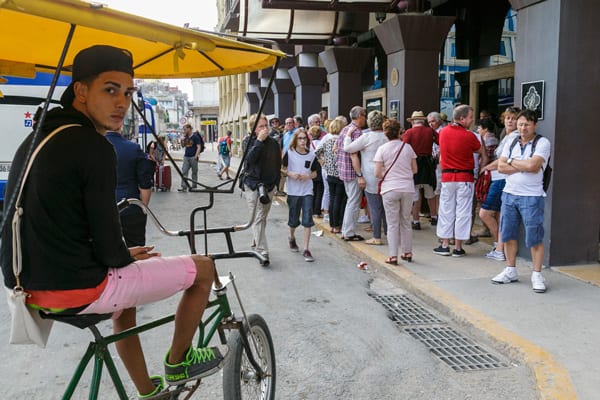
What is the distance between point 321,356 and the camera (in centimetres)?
459

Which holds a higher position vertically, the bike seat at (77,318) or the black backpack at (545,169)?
the black backpack at (545,169)

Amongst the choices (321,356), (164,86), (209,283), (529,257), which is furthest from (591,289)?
(164,86)

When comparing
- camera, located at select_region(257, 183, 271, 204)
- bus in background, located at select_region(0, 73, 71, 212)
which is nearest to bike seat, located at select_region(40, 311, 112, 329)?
camera, located at select_region(257, 183, 271, 204)

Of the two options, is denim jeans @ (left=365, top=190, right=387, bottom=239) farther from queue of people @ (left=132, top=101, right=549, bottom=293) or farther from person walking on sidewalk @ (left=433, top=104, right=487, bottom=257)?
person walking on sidewalk @ (left=433, top=104, right=487, bottom=257)

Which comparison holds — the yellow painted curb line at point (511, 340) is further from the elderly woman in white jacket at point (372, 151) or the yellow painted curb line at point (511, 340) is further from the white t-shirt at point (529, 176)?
the elderly woman in white jacket at point (372, 151)

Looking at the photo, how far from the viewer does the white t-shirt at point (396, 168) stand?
726 cm

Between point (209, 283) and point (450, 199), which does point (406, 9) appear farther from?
point (209, 283)

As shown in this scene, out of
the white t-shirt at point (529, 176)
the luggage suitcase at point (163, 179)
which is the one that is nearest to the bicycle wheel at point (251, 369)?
the white t-shirt at point (529, 176)

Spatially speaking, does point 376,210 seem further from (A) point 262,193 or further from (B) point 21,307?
(B) point 21,307

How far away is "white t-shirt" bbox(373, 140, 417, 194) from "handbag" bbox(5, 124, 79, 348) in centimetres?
528

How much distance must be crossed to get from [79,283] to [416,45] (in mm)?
9030

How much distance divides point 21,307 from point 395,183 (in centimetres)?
543

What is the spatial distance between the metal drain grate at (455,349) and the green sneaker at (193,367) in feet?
7.18

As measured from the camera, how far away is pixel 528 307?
5.49 m
